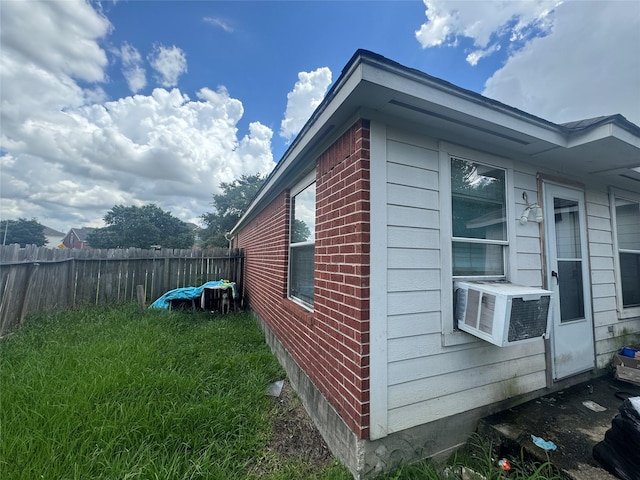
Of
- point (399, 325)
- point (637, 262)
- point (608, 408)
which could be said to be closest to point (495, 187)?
point (399, 325)

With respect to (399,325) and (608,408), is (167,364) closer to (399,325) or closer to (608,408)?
(399,325)

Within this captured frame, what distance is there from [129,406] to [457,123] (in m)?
3.81

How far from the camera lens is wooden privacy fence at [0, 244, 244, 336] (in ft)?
14.6

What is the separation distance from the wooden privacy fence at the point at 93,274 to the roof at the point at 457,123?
5520 mm

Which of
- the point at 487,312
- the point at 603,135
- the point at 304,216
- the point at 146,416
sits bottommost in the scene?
the point at 146,416

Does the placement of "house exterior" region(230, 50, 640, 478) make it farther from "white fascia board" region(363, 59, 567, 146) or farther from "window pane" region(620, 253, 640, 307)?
"window pane" region(620, 253, 640, 307)

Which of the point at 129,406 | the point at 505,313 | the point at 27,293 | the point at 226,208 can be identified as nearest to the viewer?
the point at 505,313

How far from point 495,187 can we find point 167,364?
172 inches

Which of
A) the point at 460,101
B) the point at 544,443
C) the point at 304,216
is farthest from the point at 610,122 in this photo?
the point at 304,216

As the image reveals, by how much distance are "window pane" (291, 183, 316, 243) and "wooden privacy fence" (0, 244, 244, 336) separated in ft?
15.9

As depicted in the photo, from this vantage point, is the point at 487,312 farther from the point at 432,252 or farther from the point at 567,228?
the point at 567,228

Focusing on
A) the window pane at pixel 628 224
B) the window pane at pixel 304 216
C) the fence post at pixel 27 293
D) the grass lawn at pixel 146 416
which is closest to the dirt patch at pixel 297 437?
the grass lawn at pixel 146 416

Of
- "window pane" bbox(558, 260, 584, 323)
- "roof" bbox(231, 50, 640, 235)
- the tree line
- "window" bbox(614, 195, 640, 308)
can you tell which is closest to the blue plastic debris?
"window pane" bbox(558, 260, 584, 323)

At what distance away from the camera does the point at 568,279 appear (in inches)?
116
